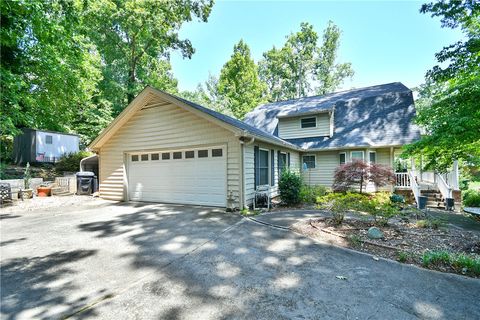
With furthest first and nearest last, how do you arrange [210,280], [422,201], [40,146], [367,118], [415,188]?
Answer: [40,146] < [367,118] < [415,188] < [422,201] < [210,280]

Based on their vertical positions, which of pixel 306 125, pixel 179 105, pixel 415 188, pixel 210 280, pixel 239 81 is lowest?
pixel 210 280

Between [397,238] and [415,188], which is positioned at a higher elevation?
[415,188]

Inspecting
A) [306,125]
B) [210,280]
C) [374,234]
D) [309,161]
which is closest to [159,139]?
[210,280]

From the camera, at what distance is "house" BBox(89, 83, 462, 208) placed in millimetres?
7867

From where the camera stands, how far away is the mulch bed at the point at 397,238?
4152mm

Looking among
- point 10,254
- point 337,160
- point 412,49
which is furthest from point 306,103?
point 10,254

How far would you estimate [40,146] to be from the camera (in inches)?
659

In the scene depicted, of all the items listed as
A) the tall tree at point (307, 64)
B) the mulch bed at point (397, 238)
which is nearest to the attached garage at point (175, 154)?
the mulch bed at point (397, 238)

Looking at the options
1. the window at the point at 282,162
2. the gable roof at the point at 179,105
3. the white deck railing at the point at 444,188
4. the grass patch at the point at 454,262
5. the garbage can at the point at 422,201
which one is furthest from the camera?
the window at the point at 282,162

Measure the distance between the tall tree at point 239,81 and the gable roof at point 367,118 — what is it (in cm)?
1055

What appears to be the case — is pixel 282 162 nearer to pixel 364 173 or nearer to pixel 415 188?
pixel 364 173

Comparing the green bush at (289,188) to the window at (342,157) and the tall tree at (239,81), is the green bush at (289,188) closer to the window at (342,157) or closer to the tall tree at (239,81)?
the window at (342,157)

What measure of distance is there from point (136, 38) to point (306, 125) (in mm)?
16859

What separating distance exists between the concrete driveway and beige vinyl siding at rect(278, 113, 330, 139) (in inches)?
394
